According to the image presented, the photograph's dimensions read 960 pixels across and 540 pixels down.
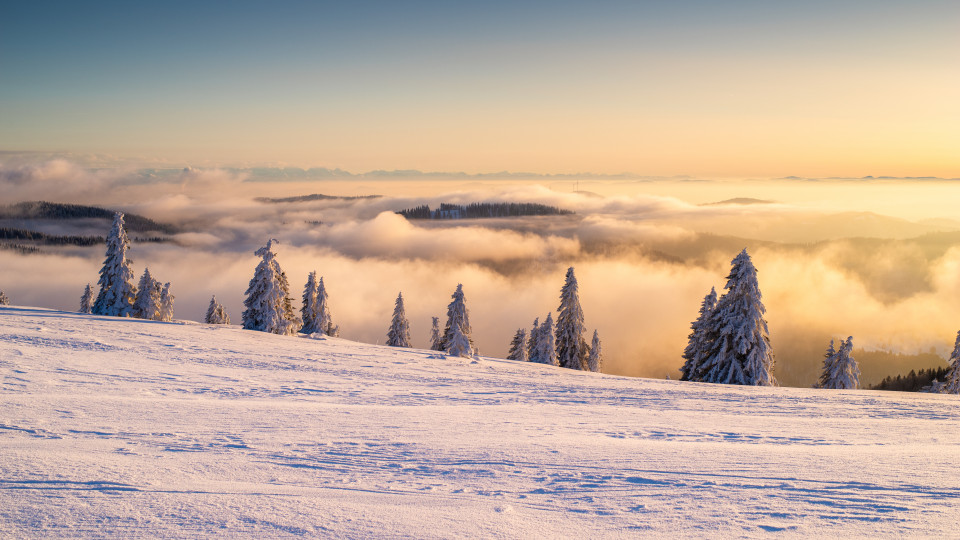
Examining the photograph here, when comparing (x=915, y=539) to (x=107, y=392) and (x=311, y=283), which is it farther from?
(x=311, y=283)

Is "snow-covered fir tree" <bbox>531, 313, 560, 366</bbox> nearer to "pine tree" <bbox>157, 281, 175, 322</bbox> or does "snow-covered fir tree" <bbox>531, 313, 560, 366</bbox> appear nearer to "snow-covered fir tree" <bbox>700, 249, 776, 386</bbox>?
"snow-covered fir tree" <bbox>700, 249, 776, 386</bbox>

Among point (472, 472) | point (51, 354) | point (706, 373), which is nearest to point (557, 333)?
point (706, 373)

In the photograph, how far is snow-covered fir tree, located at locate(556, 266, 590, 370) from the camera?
48.0m

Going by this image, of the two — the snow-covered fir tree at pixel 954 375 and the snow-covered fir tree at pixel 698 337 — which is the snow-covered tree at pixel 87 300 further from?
the snow-covered fir tree at pixel 954 375

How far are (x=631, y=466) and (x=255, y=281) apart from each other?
116 ft

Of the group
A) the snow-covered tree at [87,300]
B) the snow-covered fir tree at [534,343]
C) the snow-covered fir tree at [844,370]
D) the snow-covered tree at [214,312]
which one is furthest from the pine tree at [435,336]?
the snow-covered tree at [87,300]

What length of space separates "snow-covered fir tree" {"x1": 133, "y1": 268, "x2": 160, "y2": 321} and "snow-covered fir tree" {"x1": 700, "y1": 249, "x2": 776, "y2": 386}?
48628 millimetres

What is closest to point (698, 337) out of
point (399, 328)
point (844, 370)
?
point (844, 370)

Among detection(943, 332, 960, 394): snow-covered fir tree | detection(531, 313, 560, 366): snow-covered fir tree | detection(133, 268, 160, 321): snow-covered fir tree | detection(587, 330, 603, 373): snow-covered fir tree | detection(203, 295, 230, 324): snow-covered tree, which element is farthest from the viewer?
detection(203, 295, 230, 324): snow-covered tree

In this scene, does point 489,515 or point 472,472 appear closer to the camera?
point 489,515

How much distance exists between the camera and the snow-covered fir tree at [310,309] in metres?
50.8

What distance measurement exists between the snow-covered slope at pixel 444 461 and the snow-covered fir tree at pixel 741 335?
47.1 feet

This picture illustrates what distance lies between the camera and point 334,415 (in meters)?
9.47

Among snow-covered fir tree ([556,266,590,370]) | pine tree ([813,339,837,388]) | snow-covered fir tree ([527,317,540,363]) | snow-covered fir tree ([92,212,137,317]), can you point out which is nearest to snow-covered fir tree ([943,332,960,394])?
pine tree ([813,339,837,388])
